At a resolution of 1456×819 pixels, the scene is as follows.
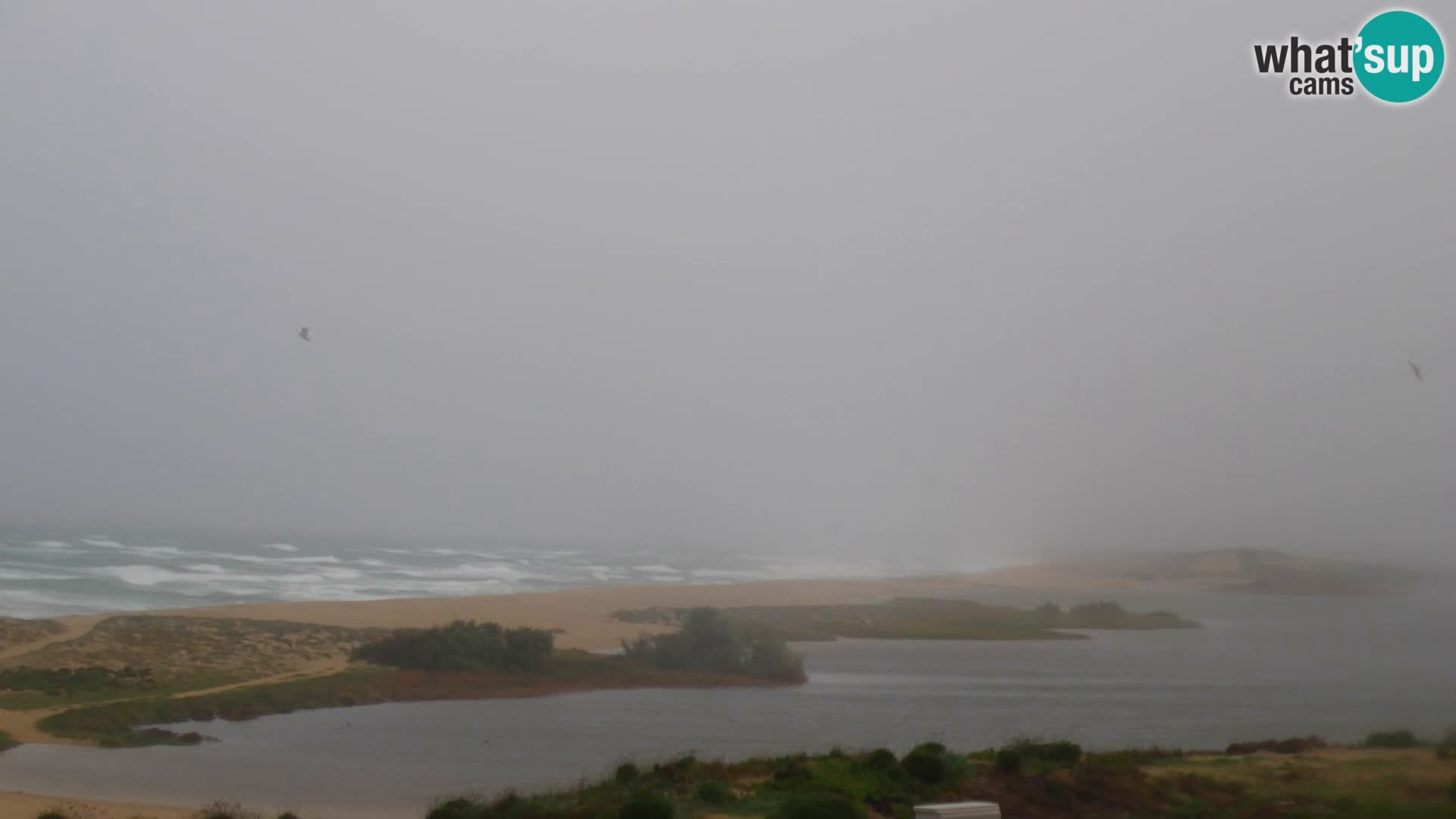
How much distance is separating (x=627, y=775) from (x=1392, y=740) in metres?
11.3

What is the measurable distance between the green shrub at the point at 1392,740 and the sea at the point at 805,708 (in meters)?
0.35

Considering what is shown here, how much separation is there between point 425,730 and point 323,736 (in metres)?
2.20

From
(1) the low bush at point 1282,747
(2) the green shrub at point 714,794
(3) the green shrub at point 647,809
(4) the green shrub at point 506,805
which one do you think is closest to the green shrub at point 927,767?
(2) the green shrub at point 714,794

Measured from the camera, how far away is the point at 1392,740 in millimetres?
16938

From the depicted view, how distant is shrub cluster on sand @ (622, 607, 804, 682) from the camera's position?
109ft

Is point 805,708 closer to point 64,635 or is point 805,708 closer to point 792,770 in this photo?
point 792,770

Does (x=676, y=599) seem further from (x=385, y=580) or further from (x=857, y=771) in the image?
(x=857, y=771)

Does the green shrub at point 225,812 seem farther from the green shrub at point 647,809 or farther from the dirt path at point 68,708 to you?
the dirt path at point 68,708

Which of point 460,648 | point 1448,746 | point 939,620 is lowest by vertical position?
point 460,648

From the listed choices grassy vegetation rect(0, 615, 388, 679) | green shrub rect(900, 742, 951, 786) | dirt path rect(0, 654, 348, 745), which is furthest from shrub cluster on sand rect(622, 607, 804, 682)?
green shrub rect(900, 742, 951, 786)

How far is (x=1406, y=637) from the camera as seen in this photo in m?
32.2

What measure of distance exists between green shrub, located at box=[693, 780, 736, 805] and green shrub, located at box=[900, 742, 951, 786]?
2.60 metres

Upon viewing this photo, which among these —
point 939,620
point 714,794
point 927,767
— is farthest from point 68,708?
point 939,620

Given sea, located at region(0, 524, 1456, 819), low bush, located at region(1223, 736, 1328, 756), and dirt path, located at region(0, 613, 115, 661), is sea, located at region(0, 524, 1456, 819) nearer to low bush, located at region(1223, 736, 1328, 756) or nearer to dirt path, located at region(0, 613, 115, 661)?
low bush, located at region(1223, 736, 1328, 756)
